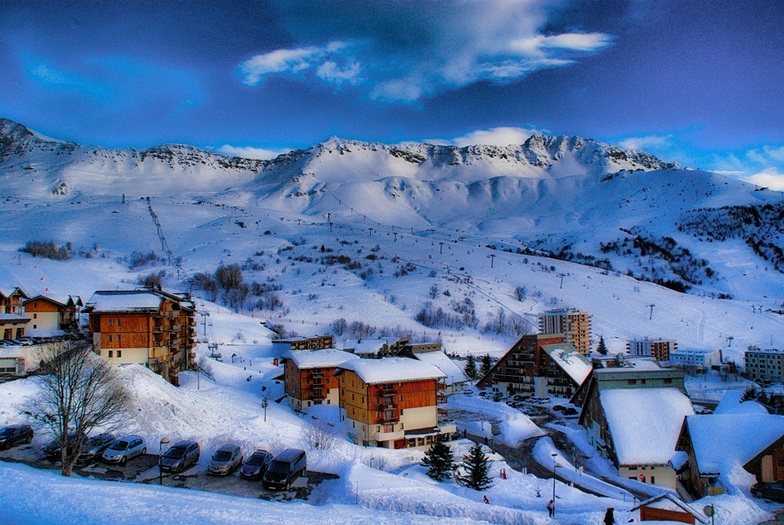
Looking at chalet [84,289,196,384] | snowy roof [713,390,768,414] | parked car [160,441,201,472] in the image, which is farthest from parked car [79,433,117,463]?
snowy roof [713,390,768,414]

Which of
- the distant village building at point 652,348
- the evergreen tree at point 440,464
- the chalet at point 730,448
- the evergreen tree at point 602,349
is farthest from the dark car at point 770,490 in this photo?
the distant village building at point 652,348

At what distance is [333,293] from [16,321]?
66.7 metres

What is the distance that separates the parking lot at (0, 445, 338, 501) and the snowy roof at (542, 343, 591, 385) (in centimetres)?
4253

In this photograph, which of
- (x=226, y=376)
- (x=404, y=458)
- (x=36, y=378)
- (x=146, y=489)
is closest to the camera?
(x=146, y=489)

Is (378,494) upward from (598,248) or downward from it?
downward

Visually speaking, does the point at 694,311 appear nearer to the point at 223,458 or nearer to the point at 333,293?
the point at 333,293

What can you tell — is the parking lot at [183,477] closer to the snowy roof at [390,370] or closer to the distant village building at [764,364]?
the snowy roof at [390,370]

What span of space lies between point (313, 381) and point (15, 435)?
21796 mm

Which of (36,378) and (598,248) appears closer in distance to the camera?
(36,378)

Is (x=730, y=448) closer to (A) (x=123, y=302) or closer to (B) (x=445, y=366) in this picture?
(A) (x=123, y=302)

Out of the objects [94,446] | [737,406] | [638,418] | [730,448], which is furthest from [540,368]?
[94,446]

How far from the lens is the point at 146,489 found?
14445mm

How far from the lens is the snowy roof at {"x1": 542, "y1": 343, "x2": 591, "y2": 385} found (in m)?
56.9

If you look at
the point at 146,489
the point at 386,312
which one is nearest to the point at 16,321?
the point at 146,489
